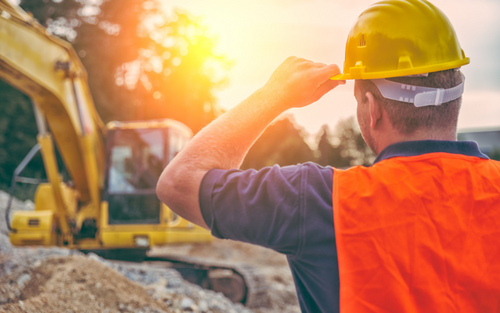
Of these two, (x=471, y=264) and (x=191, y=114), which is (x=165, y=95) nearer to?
(x=191, y=114)

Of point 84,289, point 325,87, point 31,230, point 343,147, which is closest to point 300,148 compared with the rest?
point 343,147

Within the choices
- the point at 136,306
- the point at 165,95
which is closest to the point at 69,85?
the point at 136,306

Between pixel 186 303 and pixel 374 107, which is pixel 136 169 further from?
pixel 374 107

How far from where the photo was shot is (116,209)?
267 inches

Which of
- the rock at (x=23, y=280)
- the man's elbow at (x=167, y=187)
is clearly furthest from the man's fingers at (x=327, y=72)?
the rock at (x=23, y=280)

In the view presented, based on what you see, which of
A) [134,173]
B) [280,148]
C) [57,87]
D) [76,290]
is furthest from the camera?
[280,148]

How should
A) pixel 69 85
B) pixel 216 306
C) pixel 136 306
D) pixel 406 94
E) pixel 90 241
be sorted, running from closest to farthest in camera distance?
pixel 406 94
pixel 136 306
pixel 216 306
pixel 69 85
pixel 90 241

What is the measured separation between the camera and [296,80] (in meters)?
1.24

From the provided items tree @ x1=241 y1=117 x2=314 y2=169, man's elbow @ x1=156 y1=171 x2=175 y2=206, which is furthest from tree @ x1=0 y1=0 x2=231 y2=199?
man's elbow @ x1=156 y1=171 x2=175 y2=206

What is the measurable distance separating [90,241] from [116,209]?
28.1 inches

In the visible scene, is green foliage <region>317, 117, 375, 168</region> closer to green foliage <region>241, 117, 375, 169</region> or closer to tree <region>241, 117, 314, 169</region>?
green foliage <region>241, 117, 375, 169</region>

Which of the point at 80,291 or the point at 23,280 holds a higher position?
the point at 80,291

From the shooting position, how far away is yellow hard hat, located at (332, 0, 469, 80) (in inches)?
43.9

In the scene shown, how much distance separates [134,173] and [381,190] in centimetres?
640
